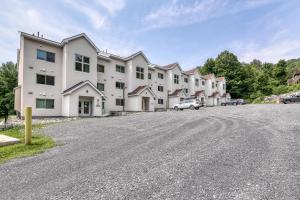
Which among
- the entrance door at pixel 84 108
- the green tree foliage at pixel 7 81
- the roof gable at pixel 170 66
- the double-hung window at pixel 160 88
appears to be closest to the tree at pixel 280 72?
the roof gable at pixel 170 66

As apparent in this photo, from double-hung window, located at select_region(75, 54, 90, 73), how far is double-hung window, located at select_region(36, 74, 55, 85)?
3.37m

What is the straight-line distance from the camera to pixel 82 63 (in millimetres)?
27656

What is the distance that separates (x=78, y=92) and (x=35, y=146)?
17.1 metres

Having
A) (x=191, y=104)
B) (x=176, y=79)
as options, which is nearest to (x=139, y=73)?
(x=191, y=104)

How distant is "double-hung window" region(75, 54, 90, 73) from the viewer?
27141 mm

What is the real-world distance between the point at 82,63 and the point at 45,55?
4.57 metres

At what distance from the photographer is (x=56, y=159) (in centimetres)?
711

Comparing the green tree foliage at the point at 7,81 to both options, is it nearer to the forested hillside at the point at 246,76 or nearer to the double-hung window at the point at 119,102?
the double-hung window at the point at 119,102

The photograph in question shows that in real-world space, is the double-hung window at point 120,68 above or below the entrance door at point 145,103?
above

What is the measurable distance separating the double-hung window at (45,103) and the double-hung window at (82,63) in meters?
5.41

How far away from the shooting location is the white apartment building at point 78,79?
23.7m

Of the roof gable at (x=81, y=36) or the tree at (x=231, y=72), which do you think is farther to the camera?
the tree at (x=231, y=72)

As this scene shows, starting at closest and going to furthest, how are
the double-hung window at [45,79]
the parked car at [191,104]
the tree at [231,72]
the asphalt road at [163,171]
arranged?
the asphalt road at [163,171] < the double-hung window at [45,79] < the parked car at [191,104] < the tree at [231,72]

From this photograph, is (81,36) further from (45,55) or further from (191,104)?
(191,104)
